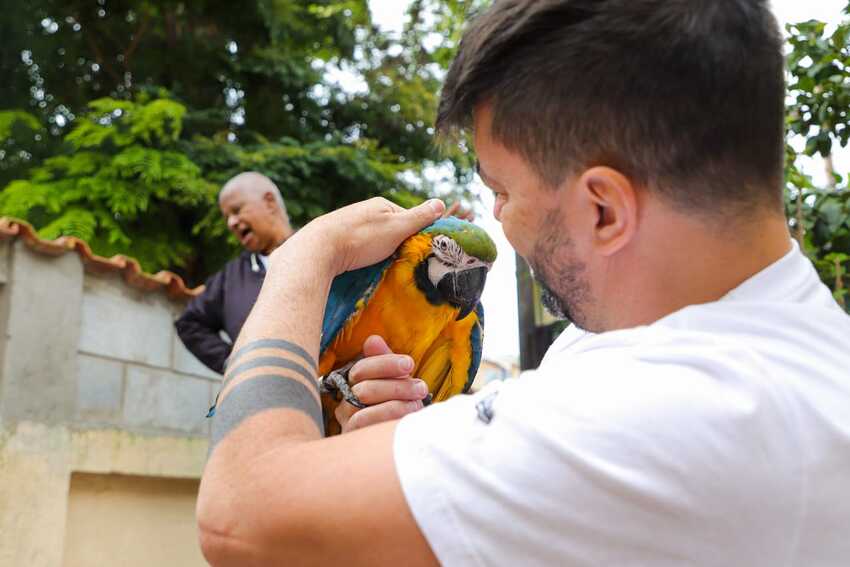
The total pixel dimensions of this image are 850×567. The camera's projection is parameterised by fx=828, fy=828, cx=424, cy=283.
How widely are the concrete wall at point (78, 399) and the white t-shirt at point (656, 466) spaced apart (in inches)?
125

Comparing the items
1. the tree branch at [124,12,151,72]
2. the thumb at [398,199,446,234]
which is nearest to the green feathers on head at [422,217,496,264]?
the thumb at [398,199,446,234]

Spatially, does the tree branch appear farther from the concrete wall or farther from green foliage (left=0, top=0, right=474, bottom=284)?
the concrete wall

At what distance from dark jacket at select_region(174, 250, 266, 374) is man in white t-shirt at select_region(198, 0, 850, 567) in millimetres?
2526

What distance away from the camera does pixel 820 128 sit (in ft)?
9.87

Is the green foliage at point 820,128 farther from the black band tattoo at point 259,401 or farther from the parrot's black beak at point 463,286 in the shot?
the black band tattoo at point 259,401

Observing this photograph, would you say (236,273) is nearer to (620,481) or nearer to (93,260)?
(93,260)

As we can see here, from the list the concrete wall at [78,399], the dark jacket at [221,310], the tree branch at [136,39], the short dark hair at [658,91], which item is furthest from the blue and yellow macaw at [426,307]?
the tree branch at [136,39]

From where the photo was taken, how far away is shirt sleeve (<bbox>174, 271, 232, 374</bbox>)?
3594 millimetres

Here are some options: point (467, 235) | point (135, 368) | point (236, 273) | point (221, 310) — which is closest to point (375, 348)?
point (467, 235)

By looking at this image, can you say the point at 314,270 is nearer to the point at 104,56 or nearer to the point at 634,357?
the point at 634,357

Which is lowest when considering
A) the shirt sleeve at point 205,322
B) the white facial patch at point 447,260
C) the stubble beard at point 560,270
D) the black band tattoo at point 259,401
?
the shirt sleeve at point 205,322

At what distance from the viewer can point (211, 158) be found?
6449mm

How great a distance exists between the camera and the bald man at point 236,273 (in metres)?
3.51

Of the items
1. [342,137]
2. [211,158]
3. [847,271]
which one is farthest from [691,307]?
[342,137]
